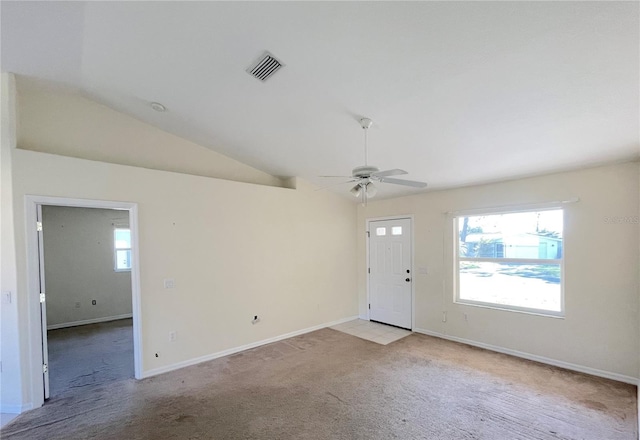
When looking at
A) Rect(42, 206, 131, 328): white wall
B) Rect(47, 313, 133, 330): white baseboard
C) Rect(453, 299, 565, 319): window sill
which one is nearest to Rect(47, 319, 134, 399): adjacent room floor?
Rect(47, 313, 133, 330): white baseboard

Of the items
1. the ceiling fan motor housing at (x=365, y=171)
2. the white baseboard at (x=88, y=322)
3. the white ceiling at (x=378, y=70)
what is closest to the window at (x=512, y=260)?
the white ceiling at (x=378, y=70)

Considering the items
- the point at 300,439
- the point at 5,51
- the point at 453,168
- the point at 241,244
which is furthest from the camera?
the point at 241,244

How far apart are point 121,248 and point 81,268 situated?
0.81 metres

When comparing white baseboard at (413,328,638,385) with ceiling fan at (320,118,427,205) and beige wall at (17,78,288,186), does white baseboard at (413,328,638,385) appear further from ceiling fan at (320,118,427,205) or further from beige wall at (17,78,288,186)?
beige wall at (17,78,288,186)

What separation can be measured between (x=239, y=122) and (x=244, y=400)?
3180 mm

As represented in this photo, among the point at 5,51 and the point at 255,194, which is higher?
the point at 5,51

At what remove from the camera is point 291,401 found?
303 centimetres

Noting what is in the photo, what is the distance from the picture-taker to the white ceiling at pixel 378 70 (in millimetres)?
1930

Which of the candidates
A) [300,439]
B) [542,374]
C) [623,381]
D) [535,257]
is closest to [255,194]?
[300,439]

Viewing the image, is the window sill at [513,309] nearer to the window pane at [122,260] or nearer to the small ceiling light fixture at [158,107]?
the small ceiling light fixture at [158,107]

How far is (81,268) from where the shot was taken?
611 cm

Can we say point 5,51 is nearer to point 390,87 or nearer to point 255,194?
point 255,194

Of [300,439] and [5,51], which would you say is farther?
[5,51]

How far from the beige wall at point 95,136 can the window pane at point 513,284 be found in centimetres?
447
